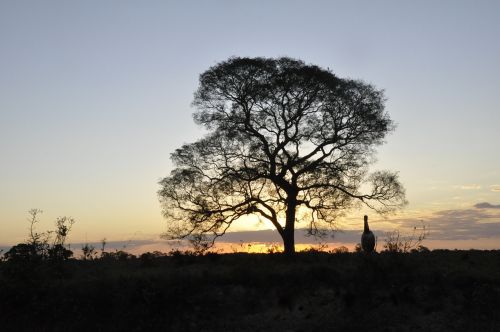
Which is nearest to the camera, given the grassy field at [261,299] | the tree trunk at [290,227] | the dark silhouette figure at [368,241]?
the grassy field at [261,299]

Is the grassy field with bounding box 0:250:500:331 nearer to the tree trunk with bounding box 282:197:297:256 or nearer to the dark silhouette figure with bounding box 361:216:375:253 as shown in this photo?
the dark silhouette figure with bounding box 361:216:375:253

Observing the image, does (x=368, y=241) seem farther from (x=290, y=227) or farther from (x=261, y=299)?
(x=261, y=299)

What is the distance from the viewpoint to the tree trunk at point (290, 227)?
34.6 m

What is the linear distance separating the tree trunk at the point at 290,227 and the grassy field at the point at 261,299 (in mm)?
9575

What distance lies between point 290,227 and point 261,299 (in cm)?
1270

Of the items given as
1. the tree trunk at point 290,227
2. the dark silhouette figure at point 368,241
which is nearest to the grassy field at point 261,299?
the dark silhouette figure at point 368,241

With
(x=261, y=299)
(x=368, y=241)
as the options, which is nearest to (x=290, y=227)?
(x=368, y=241)

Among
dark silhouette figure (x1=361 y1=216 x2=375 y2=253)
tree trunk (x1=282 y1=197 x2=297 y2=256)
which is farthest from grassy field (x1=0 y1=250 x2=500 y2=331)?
tree trunk (x1=282 y1=197 x2=297 y2=256)

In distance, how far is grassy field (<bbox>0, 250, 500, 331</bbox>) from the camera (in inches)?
827

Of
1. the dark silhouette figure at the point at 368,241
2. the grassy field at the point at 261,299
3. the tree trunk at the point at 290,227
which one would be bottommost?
the grassy field at the point at 261,299

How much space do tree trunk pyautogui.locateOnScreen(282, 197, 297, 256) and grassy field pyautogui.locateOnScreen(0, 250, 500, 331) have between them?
31.4 ft

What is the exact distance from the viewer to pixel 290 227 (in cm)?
3484

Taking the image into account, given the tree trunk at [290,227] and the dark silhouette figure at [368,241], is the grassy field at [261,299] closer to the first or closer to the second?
the dark silhouette figure at [368,241]

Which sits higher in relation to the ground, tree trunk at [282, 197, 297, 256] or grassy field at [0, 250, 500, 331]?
tree trunk at [282, 197, 297, 256]
